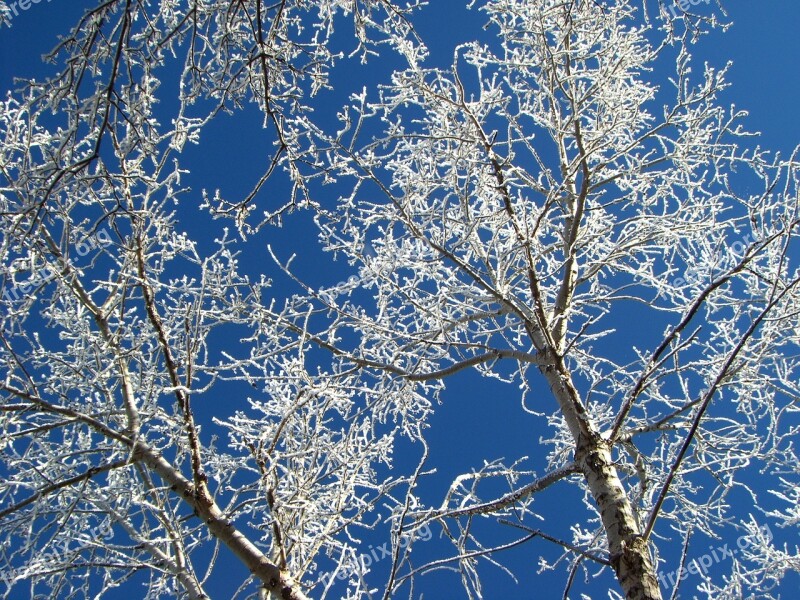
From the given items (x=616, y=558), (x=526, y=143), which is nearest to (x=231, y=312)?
(x=526, y=143)

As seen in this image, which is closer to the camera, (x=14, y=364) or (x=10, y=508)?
(x=10, y=508)

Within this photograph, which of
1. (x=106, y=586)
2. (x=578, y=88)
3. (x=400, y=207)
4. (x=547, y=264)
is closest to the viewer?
(x=106, y=586)

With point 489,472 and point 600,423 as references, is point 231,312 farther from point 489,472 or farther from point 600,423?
point 600,423

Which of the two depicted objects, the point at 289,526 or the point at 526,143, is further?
the point at 526,143

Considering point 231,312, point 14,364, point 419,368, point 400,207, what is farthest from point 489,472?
point 14,364

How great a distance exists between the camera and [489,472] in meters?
4.79

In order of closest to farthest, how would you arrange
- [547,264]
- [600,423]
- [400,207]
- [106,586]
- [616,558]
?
[616,558] → [106,586] → [400,207] → [600,423] → [547,264]

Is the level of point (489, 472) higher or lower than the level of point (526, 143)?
lower

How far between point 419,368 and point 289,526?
6.59 ft

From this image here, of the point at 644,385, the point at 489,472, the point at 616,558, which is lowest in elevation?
the point at 616,558

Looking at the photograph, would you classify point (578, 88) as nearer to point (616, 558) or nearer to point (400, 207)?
point (400, 207)

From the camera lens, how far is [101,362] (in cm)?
473

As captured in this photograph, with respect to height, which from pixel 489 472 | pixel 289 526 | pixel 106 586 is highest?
pixel 106 586

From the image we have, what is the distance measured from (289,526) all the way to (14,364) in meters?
1.94
